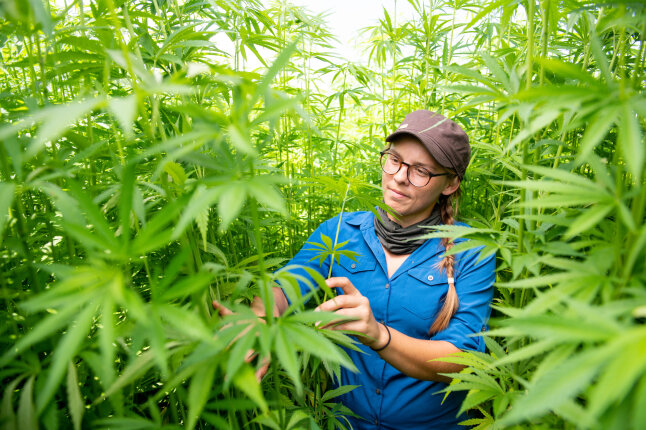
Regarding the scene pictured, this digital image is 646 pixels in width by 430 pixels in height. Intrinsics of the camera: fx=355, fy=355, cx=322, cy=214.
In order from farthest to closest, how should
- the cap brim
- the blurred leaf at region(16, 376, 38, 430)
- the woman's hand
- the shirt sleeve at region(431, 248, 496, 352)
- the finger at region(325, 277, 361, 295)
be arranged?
1. the cap brim
2. the shirt sleeve at region(431, 248, 496, 352)
3. the finger at region(325, 277, 361, 295)
4. the woman's hand
5. the blurred leaf at region(16, 376, 38, 430)

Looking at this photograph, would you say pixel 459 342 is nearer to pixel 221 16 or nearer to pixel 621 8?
pixel 621 8

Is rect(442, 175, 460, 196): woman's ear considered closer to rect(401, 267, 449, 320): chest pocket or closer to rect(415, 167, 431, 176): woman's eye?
rect(415, 167, 431, 176): woman's eye

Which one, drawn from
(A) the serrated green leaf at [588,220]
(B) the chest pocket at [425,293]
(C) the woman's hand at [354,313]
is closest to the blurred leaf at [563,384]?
(A) the serrated green leaf at [588,220]

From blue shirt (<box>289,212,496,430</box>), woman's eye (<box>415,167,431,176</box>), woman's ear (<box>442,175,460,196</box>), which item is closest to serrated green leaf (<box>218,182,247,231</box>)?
blue shirt (<box>289,212,496,430</box>)

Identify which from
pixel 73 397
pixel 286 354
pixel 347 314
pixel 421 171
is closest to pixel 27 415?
pixel 73 397

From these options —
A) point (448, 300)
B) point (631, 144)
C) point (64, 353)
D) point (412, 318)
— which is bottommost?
point (412, 318)

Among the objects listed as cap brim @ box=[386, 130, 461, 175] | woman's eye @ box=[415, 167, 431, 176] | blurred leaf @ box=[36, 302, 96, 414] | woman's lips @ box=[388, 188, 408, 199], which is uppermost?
cap brim @ box=[386, 130, 461, 175]

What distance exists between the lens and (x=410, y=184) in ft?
4.24

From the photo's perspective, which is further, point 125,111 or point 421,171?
point 421,171

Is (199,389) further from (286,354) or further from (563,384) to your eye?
(563,384)

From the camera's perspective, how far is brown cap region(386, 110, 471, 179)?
1.25 meters

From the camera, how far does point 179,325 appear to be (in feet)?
1.35

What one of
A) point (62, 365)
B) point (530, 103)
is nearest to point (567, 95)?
point (530, 103)

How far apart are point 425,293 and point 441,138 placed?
1.82 ft
